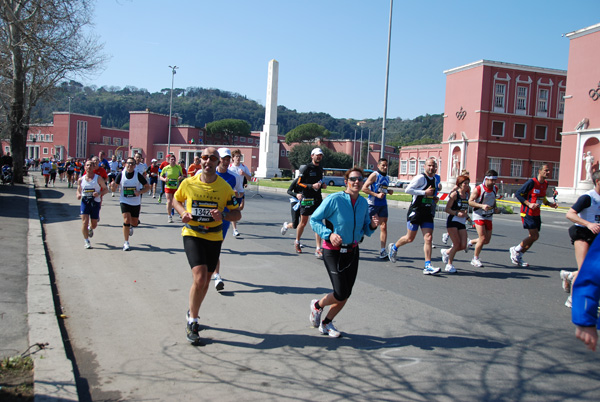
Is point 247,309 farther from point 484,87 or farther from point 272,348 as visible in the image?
point 484,87

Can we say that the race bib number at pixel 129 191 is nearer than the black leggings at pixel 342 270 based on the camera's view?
No

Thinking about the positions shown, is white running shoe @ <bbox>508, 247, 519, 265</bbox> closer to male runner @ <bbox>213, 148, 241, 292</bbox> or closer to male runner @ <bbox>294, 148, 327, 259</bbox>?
male runner @ <bbox>294, 148, 327, 259</bbox>

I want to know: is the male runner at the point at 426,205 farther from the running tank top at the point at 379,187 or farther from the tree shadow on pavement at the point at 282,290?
the tree shadow on pavement at the point at 282,290

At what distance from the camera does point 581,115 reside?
130 feet

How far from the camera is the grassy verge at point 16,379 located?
142 inches

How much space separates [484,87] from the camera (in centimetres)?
5097

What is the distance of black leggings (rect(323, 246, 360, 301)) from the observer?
496 centimetres

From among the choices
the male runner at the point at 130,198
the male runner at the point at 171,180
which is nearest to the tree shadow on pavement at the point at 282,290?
the male runner at the point at 130,198

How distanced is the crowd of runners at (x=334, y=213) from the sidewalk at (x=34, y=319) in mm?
1200

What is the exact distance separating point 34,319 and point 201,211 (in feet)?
6.91

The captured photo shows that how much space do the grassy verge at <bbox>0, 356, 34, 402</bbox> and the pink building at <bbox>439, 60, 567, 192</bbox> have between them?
164ft

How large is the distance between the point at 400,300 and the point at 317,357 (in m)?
2.38

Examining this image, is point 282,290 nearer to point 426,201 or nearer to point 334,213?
point 334,213

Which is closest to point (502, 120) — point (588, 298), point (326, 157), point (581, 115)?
point (581, 115)
